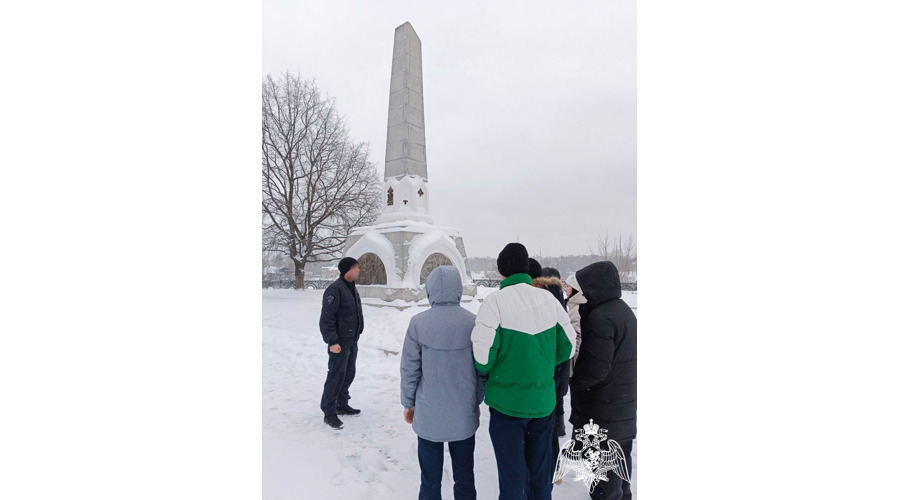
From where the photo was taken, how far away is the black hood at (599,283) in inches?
81.7

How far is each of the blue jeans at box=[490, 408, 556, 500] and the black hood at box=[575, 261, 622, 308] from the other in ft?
2.18

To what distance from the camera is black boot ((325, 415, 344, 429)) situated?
10.4 feet

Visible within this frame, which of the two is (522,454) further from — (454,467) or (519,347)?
(519,347)

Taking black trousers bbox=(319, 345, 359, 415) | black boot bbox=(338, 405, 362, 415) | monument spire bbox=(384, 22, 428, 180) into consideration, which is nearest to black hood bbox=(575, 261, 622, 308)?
black trousers bbox=(319, 345, 359, 415)

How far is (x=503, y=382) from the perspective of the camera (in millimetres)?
1906

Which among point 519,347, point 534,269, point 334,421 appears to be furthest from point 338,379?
point 519,347

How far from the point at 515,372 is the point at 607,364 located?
50cm

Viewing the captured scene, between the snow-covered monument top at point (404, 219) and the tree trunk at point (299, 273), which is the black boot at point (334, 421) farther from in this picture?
the tree trunk at point (299, 273)

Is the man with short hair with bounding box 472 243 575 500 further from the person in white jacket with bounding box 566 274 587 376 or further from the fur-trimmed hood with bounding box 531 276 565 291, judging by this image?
the fur-trimmed hood with bounding box 531 276 565 291

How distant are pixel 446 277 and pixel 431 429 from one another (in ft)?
2.53

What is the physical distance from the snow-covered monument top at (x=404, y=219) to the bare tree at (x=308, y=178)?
2.56 m

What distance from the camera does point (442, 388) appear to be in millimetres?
1962

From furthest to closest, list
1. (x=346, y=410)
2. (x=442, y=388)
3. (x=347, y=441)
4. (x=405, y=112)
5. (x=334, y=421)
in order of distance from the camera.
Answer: (x=405, y=112)
(x=346, y=410)
(x=334, y=421)
(x=347, y=441)
(x=442, y=388)

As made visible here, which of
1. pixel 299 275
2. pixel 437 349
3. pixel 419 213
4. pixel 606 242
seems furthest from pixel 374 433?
pixel 299 275
